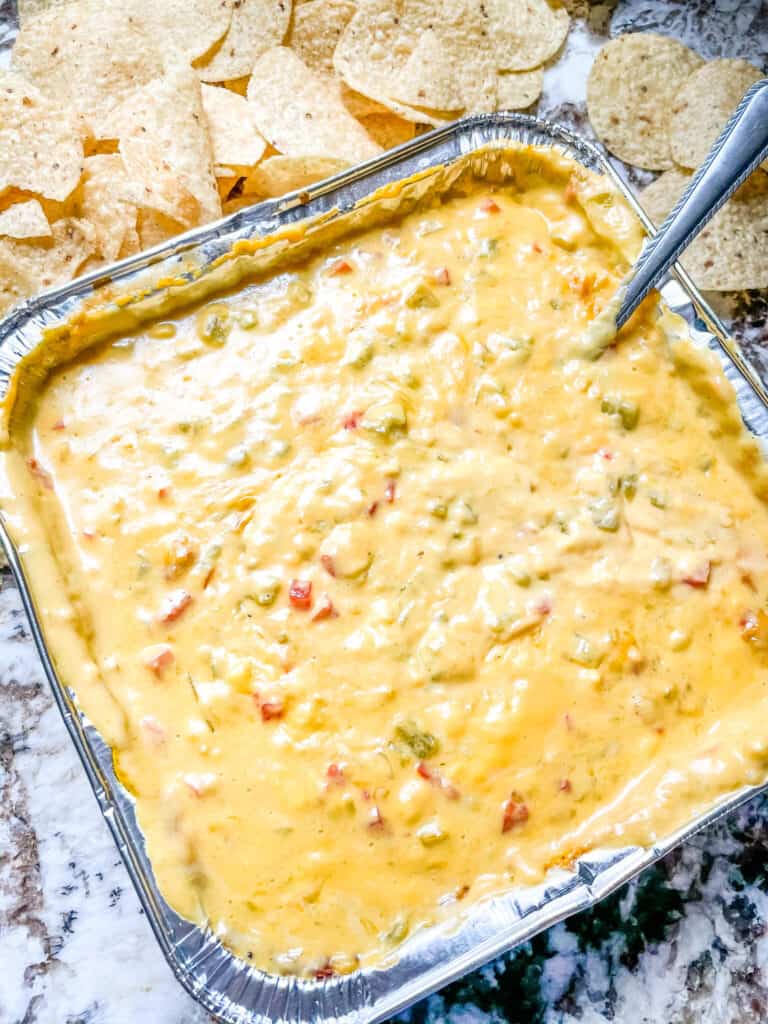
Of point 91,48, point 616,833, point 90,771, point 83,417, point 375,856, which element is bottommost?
point 616,833

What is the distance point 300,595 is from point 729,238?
1.40 meters

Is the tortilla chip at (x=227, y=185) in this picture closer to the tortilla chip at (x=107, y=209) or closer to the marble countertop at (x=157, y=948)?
the tortilla chip at (x=107, y=209)

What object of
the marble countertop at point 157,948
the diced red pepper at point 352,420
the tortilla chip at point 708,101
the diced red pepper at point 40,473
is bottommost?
the marble countertop at point 157,948

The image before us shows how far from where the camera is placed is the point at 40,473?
191 centimetres

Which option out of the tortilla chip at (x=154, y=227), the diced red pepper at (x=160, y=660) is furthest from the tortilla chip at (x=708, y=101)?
the diced red pepper at (x=160, y=660)

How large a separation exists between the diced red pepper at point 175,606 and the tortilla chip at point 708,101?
1.62 metres

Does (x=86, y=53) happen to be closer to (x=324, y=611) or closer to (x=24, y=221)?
(x=24, y=221)

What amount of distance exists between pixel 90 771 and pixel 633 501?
112cm

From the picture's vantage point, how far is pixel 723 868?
6.97ft

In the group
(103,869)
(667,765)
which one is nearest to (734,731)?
(667,765)

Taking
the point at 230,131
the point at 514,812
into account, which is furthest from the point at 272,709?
the point at 230,131

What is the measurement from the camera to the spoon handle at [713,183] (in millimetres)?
1805

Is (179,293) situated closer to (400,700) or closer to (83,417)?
(83,417)

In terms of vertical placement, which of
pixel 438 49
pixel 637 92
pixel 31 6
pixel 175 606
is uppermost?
pixel 31 6
